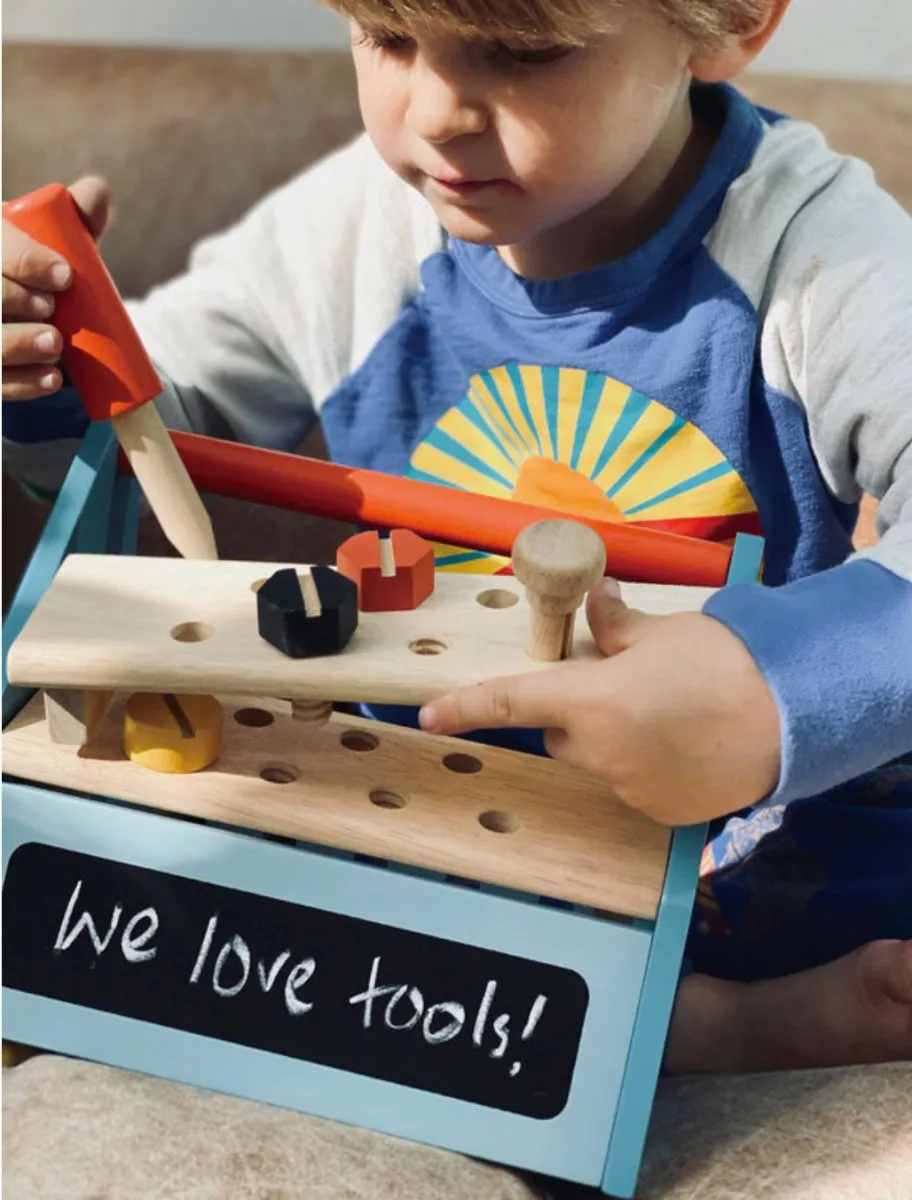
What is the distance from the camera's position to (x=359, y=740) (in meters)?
0.52

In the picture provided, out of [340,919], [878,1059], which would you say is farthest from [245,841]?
[878,1059]

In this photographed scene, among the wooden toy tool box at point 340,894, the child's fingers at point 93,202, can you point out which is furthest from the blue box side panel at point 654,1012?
the child's fingers at point 93,202

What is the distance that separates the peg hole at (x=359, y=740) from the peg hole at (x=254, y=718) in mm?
31

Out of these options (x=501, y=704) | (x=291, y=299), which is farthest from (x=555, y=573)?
(x=291, y=299)

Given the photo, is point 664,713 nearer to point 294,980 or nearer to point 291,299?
point 294,980

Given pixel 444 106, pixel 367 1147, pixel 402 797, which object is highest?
pixel 444 106

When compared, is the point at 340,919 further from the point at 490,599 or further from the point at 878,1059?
the point at 878,1059

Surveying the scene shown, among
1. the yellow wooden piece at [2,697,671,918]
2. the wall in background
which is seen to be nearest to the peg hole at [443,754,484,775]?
the yellow wooden piece at [2,697,671,918]

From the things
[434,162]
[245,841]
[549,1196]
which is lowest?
[549,1196]

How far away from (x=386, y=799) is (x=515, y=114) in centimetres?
26

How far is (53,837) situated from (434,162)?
0.96 ft

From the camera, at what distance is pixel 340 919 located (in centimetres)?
48

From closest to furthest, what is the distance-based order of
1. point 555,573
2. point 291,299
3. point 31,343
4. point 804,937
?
point 555,573 < point 31,343 < point 804,937 < point 291,299

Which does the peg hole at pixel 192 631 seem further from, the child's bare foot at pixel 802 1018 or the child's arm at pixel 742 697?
the child's bare foot at pixel 802 1018
